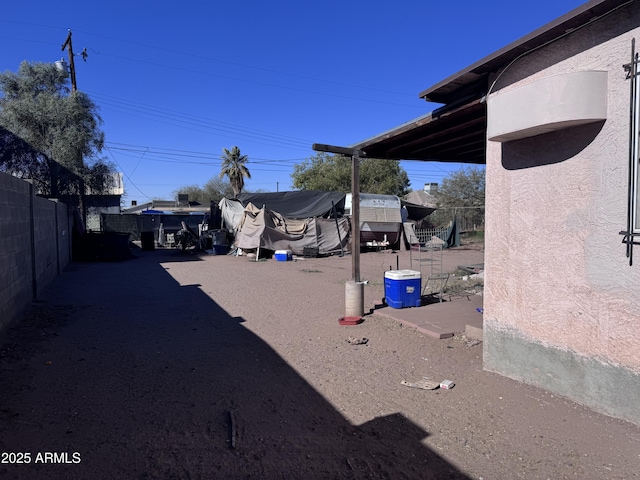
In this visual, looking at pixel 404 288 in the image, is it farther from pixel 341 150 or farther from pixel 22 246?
pixel 22 246

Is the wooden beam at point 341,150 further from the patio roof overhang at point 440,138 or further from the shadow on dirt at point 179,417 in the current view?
the shadow on dirt at point 179,417

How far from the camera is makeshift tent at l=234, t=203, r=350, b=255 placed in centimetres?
1969

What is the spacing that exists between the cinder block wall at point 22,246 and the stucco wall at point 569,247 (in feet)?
21.3

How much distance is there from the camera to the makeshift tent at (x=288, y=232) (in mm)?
19688

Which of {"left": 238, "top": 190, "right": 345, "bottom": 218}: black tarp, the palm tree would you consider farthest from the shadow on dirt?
the palm tree

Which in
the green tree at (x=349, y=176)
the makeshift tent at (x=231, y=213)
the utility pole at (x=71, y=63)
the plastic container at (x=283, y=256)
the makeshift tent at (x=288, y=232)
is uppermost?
the utility pole at (x=71, y=63)

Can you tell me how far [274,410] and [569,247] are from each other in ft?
9.85

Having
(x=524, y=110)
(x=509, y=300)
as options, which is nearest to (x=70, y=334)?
(x=509, y=300)

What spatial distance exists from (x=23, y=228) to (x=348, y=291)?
5.97 m

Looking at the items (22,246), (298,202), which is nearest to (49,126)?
(298,202)

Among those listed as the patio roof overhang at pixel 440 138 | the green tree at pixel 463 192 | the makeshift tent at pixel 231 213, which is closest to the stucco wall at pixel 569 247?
the patio roof overhang at pixel 440 138

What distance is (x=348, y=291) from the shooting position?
762 cm

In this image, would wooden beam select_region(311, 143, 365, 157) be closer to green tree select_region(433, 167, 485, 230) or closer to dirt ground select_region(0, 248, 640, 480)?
dirt ground select_region(0, 248, 640, 480)

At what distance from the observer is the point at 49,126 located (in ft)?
67.3
